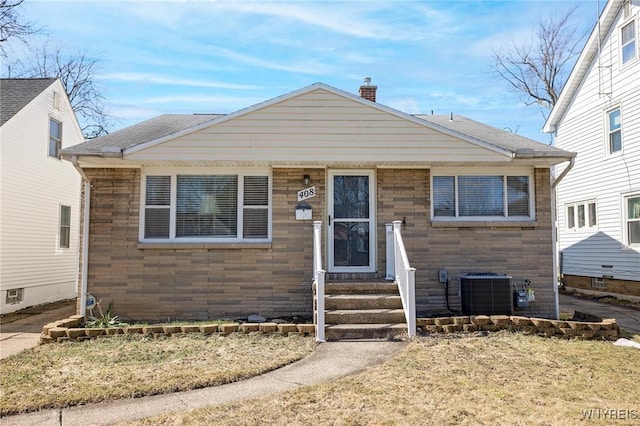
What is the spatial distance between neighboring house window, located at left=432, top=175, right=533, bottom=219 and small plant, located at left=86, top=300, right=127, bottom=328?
626cm

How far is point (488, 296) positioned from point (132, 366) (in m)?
5.85

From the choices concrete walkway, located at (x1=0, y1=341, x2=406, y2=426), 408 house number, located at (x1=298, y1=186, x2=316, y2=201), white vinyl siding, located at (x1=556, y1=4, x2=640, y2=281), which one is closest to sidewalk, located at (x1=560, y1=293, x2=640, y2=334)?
white vinyl siding, located at (x1=556, y1=4, x2=640, y2=281)

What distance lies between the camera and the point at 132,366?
5.74 meters

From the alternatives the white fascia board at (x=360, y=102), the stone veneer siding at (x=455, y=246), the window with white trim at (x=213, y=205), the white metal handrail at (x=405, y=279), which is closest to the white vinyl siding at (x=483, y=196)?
the stone veneer siding at (x=455, y=246)

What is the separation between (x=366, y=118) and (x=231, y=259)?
3.62 meters

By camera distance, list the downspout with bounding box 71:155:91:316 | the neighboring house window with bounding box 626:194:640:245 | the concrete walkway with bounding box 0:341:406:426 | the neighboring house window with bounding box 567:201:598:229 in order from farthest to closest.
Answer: the neighboring house window with bounding box 567:201:598:229 → the neighboring house window with bounding box 626:194:640:245 → the downspout with bounding box 71:155:91:316 → the concrete walkway with bounding box 0:341:406:426

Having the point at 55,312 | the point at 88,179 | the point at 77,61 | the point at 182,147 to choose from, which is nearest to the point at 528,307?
the point at 182,147

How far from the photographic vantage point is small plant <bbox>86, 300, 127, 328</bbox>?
7941 mm

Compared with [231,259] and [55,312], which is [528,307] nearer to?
[231,259]

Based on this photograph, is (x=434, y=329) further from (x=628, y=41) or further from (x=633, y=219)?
(x=628, y=41)

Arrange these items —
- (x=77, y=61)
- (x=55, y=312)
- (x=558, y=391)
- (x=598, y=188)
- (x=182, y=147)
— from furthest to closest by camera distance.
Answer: (x=77, y=61) < (x=598, y=188) < (x=55, y=312) < (x=182, y=147) < (x=558, y=391)

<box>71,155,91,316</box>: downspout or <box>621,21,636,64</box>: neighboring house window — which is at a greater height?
<box>621,21,636,64</box>: neighboring house window

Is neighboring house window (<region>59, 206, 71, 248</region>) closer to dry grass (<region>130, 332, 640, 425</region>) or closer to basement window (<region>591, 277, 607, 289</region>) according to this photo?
dry grass (<region>130, 332, 640, 425</region>)

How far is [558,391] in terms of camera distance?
189 inches
